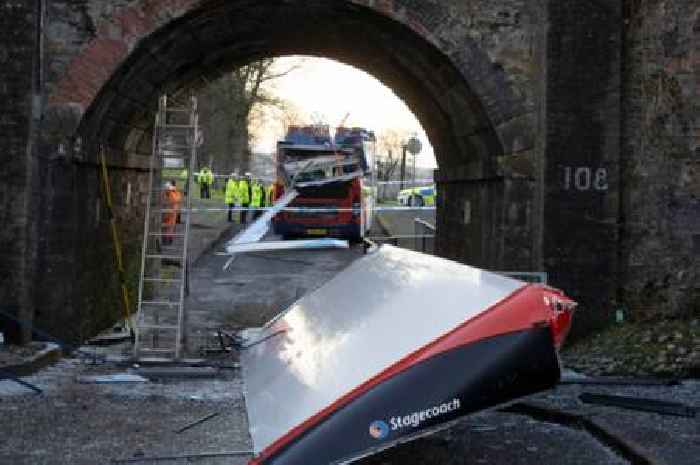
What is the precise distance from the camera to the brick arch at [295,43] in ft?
30.7

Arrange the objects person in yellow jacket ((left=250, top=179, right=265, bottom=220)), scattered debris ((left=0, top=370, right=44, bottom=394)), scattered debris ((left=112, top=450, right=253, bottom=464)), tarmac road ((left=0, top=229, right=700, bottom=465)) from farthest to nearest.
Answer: person in yellow jacket ((left=250, top=179, right=265, bottom=220)) → scattered debris ((left=0, top=370, right=44, bottom=394)) → tarmac road ((left=0, top=229, right=700, bottom=465)) → scattered debris ((left=112, top=450, right=253, bottom=464))

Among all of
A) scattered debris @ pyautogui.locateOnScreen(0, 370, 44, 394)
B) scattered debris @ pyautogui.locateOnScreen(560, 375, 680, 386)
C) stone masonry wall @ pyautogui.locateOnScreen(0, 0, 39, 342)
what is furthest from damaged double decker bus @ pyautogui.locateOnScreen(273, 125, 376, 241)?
scattered debris @ pyautogui.locateOnScreen(0, 370, 44, 394)

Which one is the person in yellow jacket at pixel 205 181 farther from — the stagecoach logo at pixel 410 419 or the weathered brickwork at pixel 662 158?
the stagecoach logo at pixel 410 419

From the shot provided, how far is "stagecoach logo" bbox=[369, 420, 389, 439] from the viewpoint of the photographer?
436cm

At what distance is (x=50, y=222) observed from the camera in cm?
944

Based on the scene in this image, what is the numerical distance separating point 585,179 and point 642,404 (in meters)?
2.96

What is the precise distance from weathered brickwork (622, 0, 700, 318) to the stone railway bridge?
2cm

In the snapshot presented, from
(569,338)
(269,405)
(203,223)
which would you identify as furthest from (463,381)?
(203,223)

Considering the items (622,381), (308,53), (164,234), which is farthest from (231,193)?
Result: (622,381)

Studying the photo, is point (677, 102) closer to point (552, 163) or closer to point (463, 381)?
point (552, 163)

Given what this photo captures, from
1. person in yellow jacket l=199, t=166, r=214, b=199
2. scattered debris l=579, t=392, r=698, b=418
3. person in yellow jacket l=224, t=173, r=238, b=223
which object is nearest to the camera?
scattered debris l=579, t=392, r=698, b=418

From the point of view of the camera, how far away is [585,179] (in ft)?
31.3

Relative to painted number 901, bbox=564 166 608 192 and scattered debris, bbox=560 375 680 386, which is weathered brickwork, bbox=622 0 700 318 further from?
scattered debris, bbox=560 375 680 386

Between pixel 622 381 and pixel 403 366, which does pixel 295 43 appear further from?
pixel 403 366
